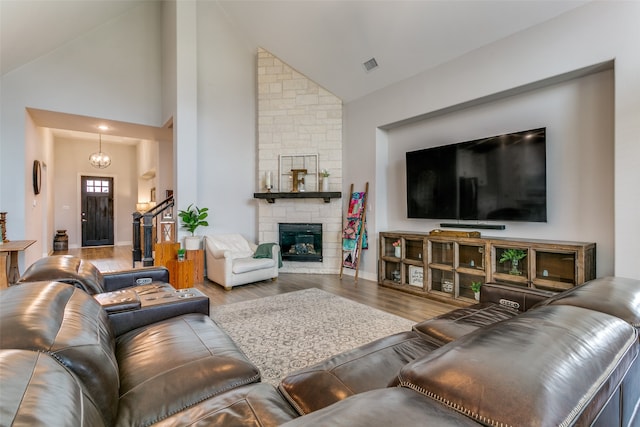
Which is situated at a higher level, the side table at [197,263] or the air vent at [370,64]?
the air vent at [370,64]

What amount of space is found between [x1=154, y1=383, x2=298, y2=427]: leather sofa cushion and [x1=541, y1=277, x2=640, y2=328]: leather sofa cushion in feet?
3.75

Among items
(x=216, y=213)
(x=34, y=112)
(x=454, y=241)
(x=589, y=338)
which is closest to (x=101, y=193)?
(x=34, y=112)

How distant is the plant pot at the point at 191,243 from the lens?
4.94m

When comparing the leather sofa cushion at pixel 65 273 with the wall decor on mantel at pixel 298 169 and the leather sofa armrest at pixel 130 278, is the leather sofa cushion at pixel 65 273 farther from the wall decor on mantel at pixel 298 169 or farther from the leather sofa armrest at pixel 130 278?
the wall decor on mantel at pixel 298 169

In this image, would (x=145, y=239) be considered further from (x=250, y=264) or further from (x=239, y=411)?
(x=239, y=411)

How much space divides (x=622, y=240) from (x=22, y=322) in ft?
12.8

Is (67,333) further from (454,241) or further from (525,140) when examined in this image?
(525,140)

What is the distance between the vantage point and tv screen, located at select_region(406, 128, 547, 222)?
3.23m

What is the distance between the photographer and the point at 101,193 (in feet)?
32.3

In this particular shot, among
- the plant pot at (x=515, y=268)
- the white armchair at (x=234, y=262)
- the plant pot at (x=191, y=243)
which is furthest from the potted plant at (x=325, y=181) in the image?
the plant pot at (x=515, y=268)

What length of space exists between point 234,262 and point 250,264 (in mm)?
242

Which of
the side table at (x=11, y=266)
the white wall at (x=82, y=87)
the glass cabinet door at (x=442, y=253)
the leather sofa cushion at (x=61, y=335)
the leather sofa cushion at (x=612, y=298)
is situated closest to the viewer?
the leather sofa cushion at (x=61, y=335)

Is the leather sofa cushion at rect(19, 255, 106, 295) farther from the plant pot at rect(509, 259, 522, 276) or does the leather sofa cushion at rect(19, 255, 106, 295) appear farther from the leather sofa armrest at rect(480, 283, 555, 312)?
the plant pot at rect(509, 259, 522, 276)

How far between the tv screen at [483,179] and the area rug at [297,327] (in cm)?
165
